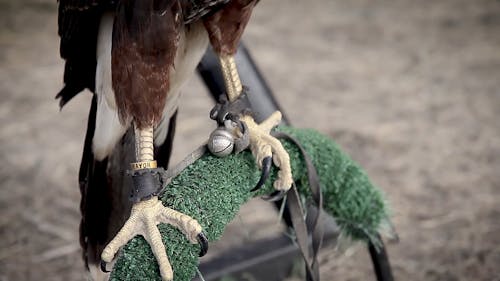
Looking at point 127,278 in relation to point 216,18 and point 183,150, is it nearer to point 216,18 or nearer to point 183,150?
point 216,18

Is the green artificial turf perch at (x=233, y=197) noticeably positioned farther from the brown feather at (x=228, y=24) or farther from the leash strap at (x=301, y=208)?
the brown feather at (x=228, y=24)

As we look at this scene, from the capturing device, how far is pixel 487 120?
198 inches

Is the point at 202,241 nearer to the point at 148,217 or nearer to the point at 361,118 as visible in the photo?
the point at 148,217

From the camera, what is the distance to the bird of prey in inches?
84.1

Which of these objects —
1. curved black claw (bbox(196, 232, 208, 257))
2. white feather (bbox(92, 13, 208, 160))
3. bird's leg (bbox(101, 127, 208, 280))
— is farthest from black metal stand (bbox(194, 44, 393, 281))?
curved black claw (bbox(196, 232, 208, 257))

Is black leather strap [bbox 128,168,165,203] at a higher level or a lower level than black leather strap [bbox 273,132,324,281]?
higher

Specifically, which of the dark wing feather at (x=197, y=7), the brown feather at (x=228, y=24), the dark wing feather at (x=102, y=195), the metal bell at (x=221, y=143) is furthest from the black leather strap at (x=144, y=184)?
the brown feather at (x=228, y=24)

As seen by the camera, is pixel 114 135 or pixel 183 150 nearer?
pixel 114 135

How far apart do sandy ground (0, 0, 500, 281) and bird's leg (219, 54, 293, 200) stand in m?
0.88

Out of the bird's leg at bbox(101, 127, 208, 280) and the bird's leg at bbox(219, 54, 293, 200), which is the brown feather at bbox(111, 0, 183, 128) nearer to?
the bird's leg at bbox(101, 127, 208, 280)

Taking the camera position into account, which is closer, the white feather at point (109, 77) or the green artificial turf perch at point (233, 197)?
the green artificial turf perch at point (233, 197)

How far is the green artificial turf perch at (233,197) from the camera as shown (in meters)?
1.87

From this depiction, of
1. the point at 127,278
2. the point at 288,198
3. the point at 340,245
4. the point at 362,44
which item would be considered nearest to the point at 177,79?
the point at 288,198

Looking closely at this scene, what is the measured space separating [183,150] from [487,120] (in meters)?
2.12
